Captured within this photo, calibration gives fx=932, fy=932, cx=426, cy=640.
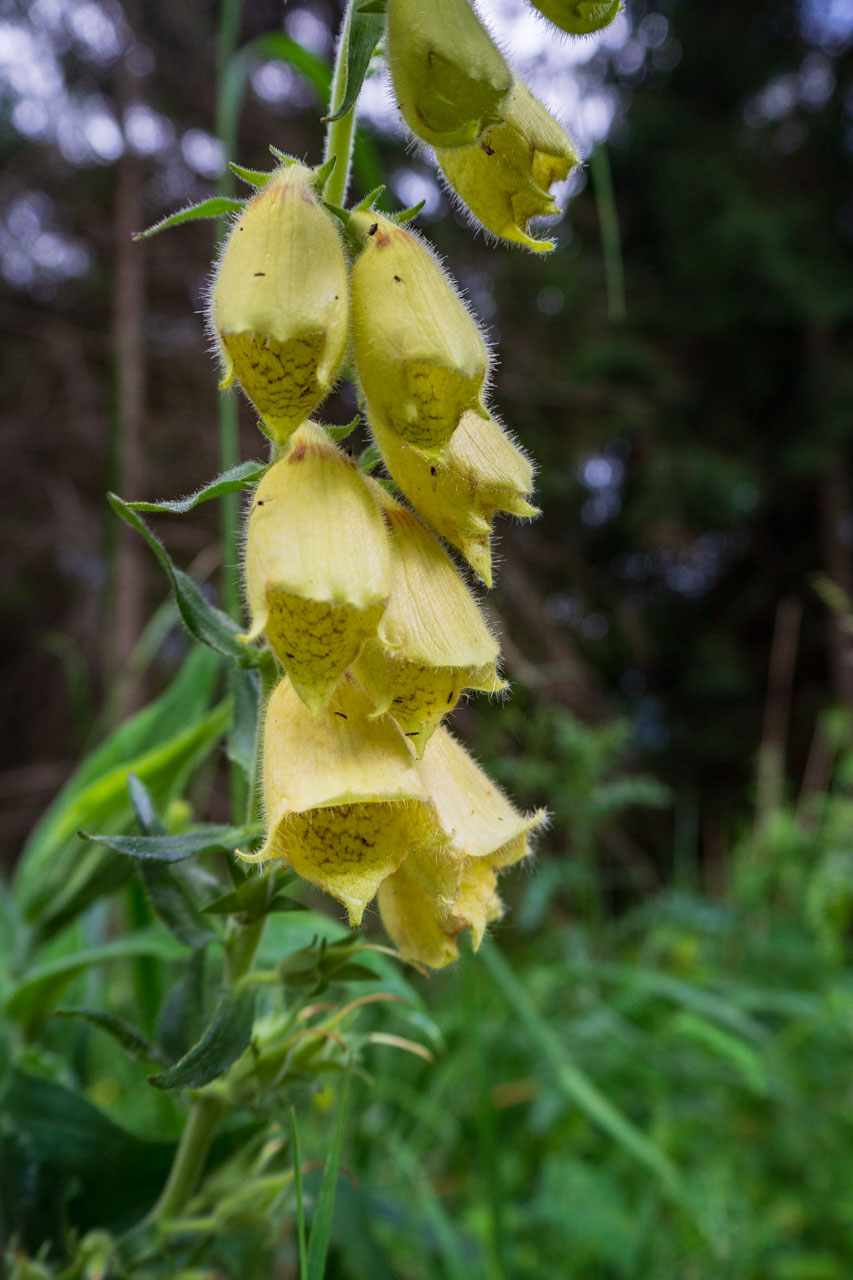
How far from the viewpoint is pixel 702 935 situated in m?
2.12

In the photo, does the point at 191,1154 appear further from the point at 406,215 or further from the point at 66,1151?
the point at 406,215

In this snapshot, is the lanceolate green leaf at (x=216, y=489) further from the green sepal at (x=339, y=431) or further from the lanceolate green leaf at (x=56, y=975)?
the lanceolate green leaf at (x=56, y=975)

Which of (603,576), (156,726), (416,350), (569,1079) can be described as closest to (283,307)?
(416,350)

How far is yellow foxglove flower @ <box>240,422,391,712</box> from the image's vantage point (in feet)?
1.37

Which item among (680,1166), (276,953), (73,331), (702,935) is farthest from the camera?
(73,331)

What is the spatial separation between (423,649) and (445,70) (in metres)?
0.26

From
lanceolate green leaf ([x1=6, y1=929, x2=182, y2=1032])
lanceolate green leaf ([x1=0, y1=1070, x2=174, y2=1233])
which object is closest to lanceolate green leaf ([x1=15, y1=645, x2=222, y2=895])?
lanceolate green leaf ([x1=6, y1=929, x2=182, y2=1032])

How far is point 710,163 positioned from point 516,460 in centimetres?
709

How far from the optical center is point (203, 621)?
19.6 inches

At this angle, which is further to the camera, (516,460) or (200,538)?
(200,538)

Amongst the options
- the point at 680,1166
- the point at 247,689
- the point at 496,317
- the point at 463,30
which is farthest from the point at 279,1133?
the point at 496,317

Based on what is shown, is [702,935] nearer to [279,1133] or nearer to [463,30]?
[279,1133]

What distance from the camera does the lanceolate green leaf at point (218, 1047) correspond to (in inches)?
17.3

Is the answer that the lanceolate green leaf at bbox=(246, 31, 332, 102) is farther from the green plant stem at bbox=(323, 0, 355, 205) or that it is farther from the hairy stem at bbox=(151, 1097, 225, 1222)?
the hairy stem at bbox=(151, 1097, 225, 1222)
